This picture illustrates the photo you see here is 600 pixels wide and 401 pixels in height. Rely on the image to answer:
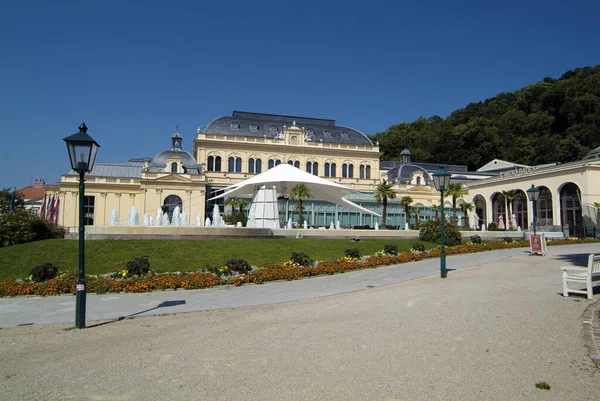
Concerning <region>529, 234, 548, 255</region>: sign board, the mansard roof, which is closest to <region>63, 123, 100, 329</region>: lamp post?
<region>529, 234, 548, 255</region>: sign board

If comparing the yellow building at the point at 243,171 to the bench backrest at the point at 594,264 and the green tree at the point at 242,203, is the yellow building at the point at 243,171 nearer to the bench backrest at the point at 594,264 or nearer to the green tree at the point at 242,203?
the green tree at the point at 242,203

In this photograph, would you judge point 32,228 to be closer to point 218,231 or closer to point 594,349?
point 218,231

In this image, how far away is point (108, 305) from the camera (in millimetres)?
11000

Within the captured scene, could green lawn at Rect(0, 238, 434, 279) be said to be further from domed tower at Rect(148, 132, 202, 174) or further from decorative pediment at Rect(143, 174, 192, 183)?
domed tower at Rect(148, 132, 202, 174)

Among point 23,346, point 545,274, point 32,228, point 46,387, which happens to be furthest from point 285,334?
point 32,228

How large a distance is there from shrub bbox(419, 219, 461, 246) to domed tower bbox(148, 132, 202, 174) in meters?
41.0

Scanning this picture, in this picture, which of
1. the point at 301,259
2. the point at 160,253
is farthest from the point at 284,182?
the point at 301,259

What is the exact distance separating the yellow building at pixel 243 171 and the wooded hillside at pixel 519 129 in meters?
11.3

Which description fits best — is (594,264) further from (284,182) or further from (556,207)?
(556,207)

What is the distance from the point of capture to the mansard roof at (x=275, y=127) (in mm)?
68688

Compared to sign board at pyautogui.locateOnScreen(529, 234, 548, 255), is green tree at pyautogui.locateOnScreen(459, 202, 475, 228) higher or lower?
higher

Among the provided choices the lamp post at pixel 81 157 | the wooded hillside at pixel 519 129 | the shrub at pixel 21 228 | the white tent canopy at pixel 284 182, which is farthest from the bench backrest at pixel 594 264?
the wooded hillside at pixel 519 129

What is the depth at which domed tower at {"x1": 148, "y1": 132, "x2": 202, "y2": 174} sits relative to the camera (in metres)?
61.3

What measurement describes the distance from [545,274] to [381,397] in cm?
1218
